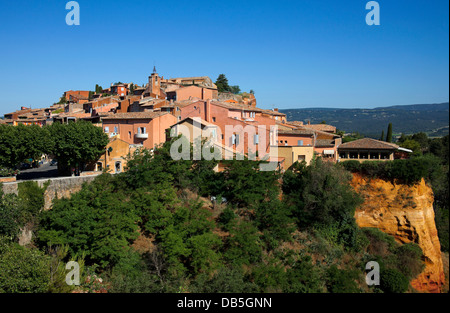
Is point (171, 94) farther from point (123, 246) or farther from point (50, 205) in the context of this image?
point (123, 246)

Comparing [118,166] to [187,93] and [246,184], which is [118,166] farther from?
[187,93]

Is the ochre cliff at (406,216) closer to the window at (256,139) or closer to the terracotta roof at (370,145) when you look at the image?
the terracotta roof at (370,145)

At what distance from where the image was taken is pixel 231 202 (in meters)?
22.9

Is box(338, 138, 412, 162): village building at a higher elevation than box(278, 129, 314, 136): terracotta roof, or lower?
lower

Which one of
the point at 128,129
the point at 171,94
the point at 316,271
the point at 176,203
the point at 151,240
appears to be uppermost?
the point at 171,94

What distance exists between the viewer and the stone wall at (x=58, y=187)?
19.1m

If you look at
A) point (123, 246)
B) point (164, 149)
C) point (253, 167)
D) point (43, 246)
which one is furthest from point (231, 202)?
point (43, 246)

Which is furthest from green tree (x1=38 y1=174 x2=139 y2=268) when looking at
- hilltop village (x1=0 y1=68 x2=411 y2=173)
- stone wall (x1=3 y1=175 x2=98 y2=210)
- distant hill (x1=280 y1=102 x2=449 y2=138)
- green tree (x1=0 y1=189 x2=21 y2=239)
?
distant hill (x1=280 y1=102 x2=449 y2=138)

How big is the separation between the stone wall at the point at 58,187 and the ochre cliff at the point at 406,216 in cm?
2007

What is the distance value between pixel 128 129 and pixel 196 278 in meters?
17.8

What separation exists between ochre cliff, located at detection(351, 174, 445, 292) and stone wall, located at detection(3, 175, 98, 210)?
65.8 ft

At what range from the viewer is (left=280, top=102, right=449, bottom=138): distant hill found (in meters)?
84.0

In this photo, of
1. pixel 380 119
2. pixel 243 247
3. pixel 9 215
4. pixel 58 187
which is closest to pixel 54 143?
pixel 58 187

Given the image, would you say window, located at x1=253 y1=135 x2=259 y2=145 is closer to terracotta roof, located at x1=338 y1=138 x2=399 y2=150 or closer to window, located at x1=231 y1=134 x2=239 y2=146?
window, located at x1=231 y1=134 x2=239 y2=146
